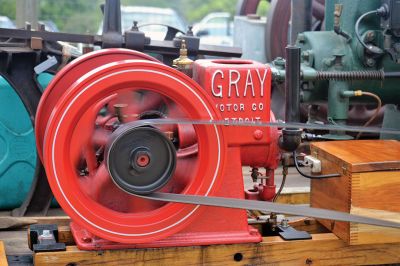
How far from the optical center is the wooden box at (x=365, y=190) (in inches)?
102

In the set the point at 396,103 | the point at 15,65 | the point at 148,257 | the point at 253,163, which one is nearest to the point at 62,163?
the point at 148,257

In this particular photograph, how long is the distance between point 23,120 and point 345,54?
5.54ft

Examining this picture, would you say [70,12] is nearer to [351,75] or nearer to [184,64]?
[351,75]

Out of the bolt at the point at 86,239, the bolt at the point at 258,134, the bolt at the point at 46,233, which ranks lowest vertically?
the bolt at the point at 46,233

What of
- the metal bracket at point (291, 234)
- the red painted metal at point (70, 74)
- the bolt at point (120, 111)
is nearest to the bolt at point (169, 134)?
the bolt at point (120, 111)

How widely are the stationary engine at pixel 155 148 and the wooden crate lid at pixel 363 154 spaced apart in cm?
23

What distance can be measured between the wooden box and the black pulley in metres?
0.62

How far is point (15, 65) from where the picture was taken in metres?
3.62

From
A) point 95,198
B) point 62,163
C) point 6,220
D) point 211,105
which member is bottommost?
point 6,220

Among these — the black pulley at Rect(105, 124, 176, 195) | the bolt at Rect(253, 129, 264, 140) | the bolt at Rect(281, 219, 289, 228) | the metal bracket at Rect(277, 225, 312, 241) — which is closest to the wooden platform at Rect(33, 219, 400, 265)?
the metal bracket at Rect(277, 225, 312, 241)

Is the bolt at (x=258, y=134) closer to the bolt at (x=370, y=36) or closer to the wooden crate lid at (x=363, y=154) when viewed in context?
the wooden crate lid at (x=363, y=154)

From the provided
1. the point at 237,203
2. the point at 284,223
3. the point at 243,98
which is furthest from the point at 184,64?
the point at 284,223

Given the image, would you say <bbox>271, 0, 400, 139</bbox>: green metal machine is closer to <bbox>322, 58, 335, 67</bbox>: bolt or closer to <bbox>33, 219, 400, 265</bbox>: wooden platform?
<bbox>322, 58, 335, 67</bbox>: bolt

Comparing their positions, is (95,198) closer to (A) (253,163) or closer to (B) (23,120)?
(A) (253,163)
